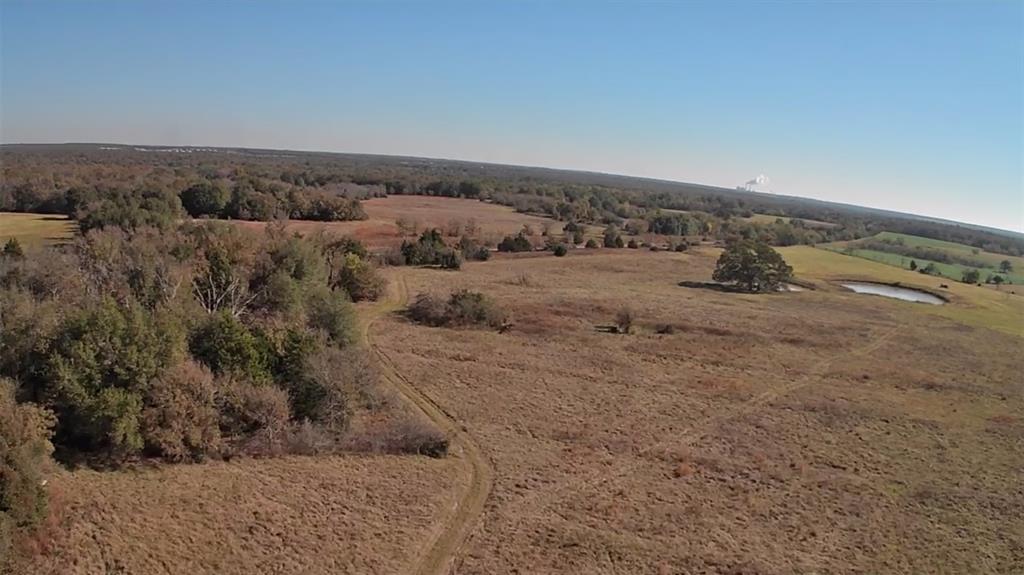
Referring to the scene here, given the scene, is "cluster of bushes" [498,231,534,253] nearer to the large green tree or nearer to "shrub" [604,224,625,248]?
"shrub" [604,224,625,248]

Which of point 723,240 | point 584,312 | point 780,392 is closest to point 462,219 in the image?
point 723,240

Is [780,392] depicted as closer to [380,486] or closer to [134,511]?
[380,486]

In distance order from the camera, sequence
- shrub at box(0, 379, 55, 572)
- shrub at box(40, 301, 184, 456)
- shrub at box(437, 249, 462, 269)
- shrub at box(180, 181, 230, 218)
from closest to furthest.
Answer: shrub at box(0, 379, 55, 572), shrub at box(40, 301, 184, 456), shrub at box(437, 249, 462, 269), shrub at box(180, 181, 230, 218)

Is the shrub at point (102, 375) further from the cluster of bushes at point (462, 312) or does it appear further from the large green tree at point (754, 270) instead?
the large green tree at point (754, 270)

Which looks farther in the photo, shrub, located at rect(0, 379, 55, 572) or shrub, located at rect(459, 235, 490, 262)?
shrub, located at rect(459, 235, 490, 262)

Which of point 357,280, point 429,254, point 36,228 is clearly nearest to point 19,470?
point 357,280

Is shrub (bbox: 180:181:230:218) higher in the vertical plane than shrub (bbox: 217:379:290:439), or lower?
higher

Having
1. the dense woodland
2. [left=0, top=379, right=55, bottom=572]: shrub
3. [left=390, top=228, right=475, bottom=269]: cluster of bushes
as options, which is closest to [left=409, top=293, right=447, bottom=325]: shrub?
[left=390, top=228, right=475, bottom=269]: cluster of bushes
